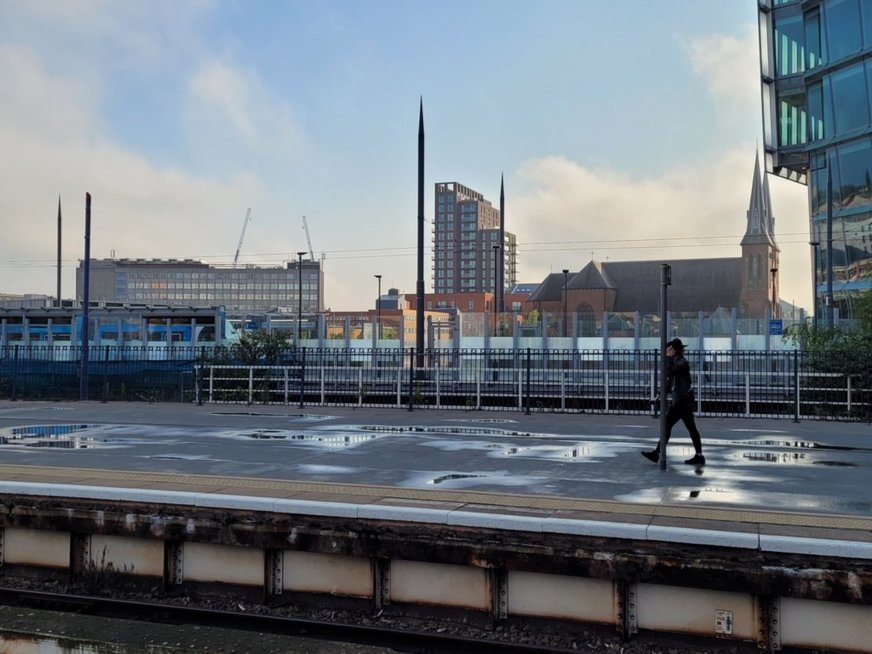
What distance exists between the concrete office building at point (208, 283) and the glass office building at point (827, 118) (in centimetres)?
13908

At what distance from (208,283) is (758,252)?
122 meters

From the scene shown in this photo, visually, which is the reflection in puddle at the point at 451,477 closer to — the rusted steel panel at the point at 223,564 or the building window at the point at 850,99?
the rusted steel panel at the point at 223,564

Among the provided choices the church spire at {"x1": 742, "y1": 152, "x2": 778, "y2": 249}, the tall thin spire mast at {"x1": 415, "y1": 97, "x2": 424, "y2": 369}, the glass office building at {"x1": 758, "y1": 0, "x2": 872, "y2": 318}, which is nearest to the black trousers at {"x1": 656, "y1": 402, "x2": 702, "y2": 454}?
the tall thin spire mast at {"x1": 415, "y1": 97, "x2": 424, "y2": 369}

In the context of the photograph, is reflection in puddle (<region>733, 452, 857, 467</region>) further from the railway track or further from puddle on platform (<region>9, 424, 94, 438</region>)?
puddle on platform (<region>9, 424, 94, 438</region>)

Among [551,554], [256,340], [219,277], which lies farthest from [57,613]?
[219,277]

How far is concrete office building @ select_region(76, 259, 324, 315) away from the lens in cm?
18038

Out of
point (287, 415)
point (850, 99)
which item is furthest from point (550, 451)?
point (850, 99)

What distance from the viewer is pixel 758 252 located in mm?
104000

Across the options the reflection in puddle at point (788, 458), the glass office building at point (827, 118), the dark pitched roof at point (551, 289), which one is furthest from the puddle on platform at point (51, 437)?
the dark pitched roof at point (551, 289)

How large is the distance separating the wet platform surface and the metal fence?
4.98 feet

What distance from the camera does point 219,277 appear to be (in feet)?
599

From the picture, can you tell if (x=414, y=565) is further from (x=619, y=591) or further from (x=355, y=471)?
(x=355, y=471)

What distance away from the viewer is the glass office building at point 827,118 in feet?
129

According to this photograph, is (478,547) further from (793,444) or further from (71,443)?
(71,443)
